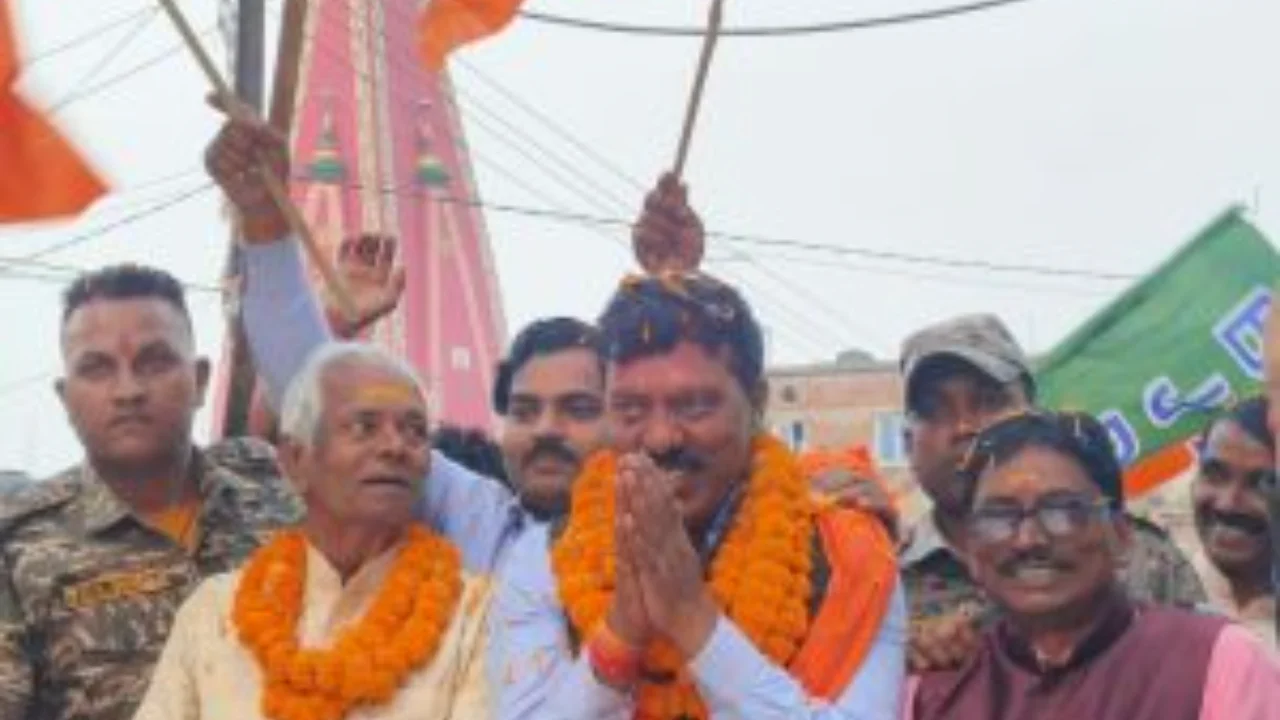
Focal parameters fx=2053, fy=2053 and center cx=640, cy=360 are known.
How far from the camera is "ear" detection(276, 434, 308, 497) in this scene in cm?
363

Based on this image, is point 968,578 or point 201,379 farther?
point 201,379

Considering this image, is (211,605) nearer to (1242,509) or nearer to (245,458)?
(245,458)

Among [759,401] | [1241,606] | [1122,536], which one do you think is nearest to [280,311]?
[759,401]

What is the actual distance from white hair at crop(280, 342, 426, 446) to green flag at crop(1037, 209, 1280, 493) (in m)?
3.03

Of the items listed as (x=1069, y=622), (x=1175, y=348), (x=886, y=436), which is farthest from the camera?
(x=886, y=436)

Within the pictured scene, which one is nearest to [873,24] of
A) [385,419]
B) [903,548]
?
[903,548]

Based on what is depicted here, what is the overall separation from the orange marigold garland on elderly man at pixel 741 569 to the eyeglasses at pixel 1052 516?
283mm

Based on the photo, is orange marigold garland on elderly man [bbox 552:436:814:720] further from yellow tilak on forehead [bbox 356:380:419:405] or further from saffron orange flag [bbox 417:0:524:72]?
saffron orange flag [bbox 417:0:524:72]

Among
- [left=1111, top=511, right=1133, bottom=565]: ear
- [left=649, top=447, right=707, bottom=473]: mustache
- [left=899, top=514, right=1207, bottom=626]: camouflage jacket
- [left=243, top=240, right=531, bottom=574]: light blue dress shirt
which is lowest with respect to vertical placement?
[left=899, top=514, right=1207, bottom=626]: camouflage jacket

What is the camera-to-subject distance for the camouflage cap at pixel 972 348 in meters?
3.77

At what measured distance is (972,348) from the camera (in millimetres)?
3779

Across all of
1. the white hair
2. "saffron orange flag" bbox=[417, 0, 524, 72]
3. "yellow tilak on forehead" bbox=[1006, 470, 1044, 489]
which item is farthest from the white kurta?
"saffron orange flag" bbox=[417, 0, 524, 72]

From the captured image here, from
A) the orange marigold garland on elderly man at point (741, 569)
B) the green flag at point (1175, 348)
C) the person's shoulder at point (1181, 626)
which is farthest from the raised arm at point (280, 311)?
the green flag at point (1175, 348)

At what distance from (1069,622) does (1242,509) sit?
1108 mm
